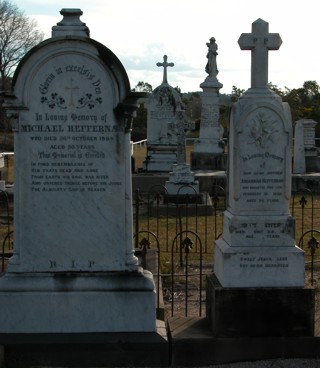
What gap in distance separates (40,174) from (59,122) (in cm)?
46

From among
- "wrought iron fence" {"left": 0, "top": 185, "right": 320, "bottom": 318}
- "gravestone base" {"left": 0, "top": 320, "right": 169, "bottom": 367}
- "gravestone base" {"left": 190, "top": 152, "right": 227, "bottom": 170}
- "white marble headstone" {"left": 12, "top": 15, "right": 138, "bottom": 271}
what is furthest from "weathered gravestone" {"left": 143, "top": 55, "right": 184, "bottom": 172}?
"gravestone base" {"left": 0, "top": 320, "right": 169, "bottom": 367}

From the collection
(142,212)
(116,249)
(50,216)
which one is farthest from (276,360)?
(142,212)

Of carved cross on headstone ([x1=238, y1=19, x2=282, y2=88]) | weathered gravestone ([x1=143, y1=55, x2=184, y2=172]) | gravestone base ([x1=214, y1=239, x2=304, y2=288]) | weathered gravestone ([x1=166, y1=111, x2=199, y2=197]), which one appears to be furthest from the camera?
weathered gravestone ([x1=143, y1=55, x2=184, y2=172])

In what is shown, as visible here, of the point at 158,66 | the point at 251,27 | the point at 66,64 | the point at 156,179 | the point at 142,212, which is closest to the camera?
the point at 66,64

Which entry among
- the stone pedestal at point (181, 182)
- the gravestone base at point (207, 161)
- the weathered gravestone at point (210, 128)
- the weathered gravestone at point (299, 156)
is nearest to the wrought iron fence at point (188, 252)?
the stone pedestal at point (181, 182)

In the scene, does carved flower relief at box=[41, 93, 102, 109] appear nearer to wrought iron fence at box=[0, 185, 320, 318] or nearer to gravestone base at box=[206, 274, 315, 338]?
wrought iron fence at box=[0, 185, 320, 318]

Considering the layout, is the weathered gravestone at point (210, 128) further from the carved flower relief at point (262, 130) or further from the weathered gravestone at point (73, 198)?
the weathered gravestone at point (73, 198)

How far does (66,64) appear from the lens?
551 centimetres

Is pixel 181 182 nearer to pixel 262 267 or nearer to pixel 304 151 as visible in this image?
pixel 304 151

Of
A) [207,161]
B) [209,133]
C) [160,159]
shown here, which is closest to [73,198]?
[160,159]

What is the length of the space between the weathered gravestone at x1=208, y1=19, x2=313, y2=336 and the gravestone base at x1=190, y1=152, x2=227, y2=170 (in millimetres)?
16761

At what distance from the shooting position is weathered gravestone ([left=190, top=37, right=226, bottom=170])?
22.9 metres

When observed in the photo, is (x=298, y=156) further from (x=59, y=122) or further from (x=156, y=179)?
(x=59, y=122)

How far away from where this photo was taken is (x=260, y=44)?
6.14 metres
